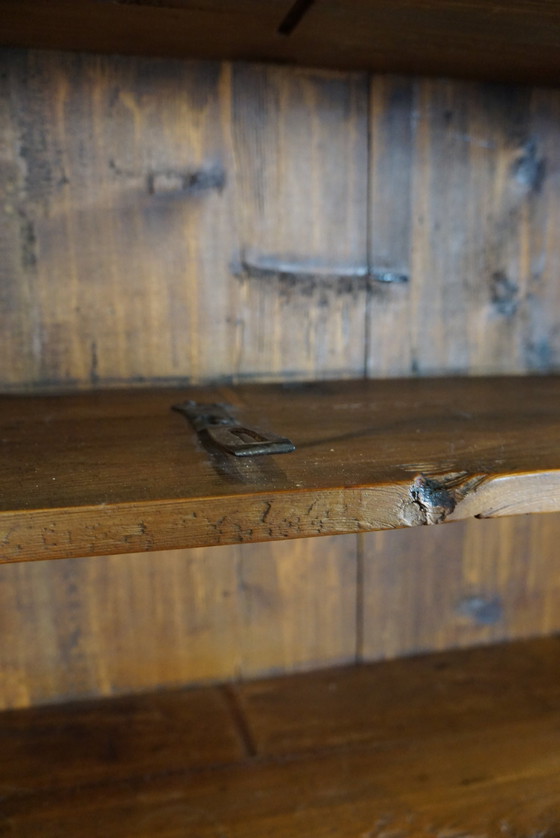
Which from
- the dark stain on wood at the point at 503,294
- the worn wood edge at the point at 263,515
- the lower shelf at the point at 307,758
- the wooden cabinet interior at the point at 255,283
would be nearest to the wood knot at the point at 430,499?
the worn wood edge at the point at 263,515

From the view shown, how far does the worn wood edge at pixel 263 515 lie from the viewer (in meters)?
0.42

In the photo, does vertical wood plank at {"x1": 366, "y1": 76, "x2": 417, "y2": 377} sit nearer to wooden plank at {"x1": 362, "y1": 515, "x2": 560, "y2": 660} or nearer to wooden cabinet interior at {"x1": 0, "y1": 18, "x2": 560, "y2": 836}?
wooden cabinet interior at {"x1": 0, "y1": 18, "x2": 560, "y2": 836}

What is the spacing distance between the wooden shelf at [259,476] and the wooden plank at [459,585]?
1.19 feet

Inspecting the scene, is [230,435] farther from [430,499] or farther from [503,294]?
[503,294]

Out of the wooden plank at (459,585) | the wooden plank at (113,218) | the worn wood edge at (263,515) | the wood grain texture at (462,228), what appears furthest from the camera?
the wooden plank at (459,585)

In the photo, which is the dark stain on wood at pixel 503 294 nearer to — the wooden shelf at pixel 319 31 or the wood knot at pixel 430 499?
the wooden shelf at pixel 319 31

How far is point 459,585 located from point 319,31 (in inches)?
27.4

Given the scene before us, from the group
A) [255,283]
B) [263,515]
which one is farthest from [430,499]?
[255,283]

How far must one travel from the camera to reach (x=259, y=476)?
0.47 metres

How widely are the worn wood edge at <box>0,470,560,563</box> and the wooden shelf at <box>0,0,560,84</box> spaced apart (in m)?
0.41

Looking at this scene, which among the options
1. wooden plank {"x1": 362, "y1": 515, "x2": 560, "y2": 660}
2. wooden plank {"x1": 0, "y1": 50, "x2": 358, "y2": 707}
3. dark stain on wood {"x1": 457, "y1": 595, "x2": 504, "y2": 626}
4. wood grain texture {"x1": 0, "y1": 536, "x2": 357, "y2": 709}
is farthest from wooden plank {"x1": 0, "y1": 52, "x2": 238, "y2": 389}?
dark stain on wood {"x1": 457, "y1": 595, "x2": 504, "y2": 626}

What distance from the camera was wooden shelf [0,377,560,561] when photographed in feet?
1.40

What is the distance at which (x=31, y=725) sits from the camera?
2.79ft

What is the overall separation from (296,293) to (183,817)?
559 mm
